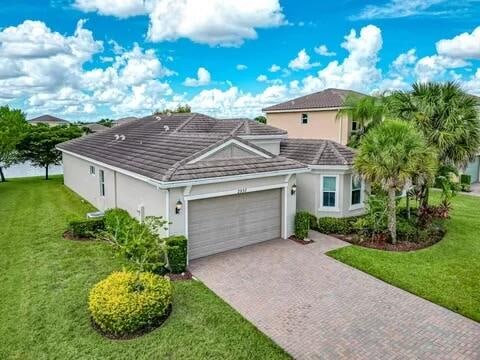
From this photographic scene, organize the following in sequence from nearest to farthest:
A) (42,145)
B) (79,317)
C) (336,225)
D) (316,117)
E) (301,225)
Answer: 1. (79,317)
2. (301,225)
3. (336,225)
4. (42,145)
5. (316,117)

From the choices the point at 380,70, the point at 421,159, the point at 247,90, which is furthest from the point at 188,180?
the point at 247,90

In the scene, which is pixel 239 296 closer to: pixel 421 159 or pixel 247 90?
pixel 421 159

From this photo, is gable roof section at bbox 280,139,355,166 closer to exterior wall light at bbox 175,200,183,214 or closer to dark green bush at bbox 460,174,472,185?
exterior wall light at bbox 175,200,183,214

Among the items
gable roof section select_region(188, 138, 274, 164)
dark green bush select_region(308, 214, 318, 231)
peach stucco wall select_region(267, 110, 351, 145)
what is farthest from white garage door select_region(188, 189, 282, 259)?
peach stucco wall select_region(267, 110, 351, 145)

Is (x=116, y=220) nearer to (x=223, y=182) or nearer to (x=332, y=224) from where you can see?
(x=223, y=182)

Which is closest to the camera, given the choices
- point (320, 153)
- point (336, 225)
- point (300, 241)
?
point (300, 241)

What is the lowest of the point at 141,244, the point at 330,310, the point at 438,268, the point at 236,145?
the point at 330,310

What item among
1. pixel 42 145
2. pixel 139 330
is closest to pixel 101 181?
pixel 139 330
